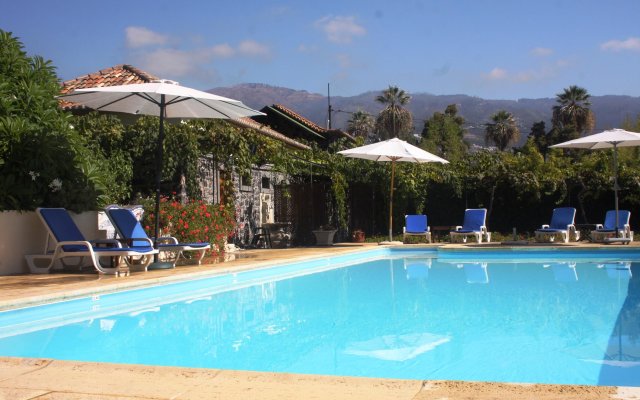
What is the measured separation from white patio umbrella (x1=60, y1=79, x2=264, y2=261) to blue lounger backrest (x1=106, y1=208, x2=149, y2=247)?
0.29 m

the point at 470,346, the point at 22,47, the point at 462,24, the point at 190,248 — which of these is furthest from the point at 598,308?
the point at 462,24

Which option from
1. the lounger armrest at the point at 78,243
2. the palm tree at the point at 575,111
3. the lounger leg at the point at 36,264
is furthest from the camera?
the palm tree at the point at 575,111

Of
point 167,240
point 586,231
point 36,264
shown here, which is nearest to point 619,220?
point 586,231

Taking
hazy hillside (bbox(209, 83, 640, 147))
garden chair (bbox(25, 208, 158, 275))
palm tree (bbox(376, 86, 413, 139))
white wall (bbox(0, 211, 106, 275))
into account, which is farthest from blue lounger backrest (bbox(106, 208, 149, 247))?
hazy hillside (bbox(209, 83, 640, 147))

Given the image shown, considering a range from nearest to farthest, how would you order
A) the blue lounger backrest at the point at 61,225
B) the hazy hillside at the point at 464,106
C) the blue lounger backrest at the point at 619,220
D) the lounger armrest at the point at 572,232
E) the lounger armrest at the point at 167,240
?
the blue lounger backrest at the point at 61,225 < the lounger armrest at the point at 167,240 < the blue lounger backrest at the point at 619,220 < the lounger armrest at the point at 572,232 < the hazy hillside at the point at 464,106

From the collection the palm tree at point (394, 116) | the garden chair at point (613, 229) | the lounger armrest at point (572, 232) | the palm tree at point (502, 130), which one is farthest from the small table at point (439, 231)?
the palm tree at point (502, 130)

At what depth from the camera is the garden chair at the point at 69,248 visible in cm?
786

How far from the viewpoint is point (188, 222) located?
1006 cm

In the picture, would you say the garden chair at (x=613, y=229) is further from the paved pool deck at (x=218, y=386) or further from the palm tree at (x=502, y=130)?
the palm tree at (x=502, y=130)

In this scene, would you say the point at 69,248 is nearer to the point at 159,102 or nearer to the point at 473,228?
the point at 159,102

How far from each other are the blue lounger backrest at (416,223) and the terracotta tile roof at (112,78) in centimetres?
757

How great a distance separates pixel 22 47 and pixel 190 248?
3.90 metres

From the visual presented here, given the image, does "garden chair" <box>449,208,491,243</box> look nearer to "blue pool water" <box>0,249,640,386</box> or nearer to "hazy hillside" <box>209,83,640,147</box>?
"blue pool water" <box>0,249,640,386</box>

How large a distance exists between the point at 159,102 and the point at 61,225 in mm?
2167
